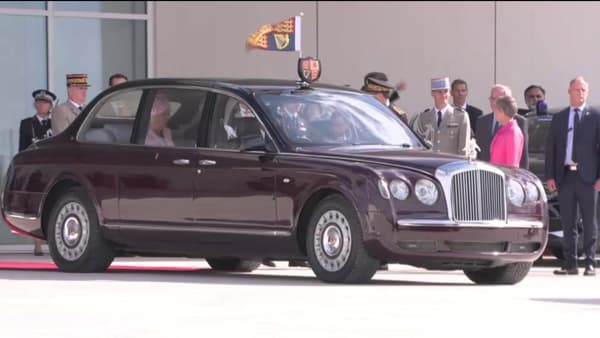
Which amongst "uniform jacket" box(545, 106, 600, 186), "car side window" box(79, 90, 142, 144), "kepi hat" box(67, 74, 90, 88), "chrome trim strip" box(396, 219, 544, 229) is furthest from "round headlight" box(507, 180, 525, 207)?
"kepi hat" box(67, 74, 90, 88)

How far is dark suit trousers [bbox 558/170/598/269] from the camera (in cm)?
1678

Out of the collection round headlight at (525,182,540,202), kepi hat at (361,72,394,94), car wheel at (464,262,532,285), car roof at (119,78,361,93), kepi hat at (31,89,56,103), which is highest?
car roof at (119,78,361,93)

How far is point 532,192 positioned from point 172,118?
3.05 meters

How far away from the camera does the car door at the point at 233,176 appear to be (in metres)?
14.7

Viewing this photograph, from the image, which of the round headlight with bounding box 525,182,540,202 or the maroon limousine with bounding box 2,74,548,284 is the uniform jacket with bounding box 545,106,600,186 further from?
the round headlight with bounding box 525,182,540,202

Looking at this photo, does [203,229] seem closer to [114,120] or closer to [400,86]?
[114,120]

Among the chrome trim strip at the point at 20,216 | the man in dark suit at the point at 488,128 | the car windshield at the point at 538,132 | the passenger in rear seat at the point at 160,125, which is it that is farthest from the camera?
the car windshield at the point at 538,132

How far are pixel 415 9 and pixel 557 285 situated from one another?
913 centimetres

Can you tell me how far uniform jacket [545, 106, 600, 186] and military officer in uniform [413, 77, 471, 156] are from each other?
818 millimetres

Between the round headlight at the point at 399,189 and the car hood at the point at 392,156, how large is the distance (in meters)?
0.20

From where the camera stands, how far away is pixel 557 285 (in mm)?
14930

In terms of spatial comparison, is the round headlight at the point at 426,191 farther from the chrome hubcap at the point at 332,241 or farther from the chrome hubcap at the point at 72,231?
the chrome hubcap at the point at 72,231

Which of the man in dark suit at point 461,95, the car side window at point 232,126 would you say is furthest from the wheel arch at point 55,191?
the man in dark suit at point 461,95

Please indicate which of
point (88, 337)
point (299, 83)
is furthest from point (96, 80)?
point (88, 337)
